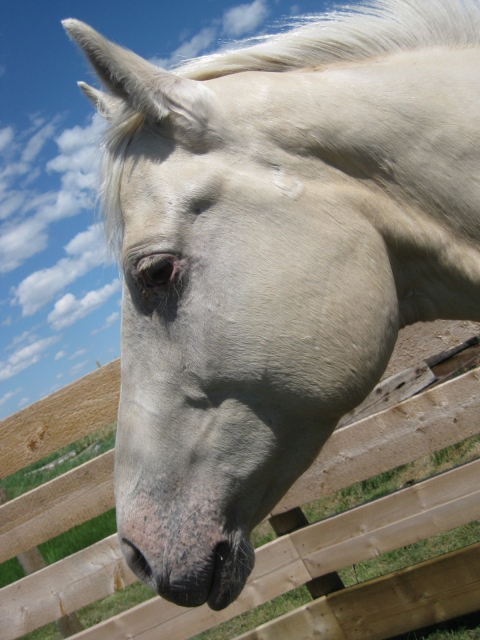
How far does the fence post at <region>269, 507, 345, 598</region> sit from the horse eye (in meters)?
2.03

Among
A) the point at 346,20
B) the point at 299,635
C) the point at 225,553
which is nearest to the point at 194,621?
the point at 299,635

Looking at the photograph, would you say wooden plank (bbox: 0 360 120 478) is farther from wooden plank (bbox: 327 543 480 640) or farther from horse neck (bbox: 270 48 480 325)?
horse neck (bbox: 270 48 480 325)

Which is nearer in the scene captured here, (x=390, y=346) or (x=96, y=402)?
(x=390, y=346)

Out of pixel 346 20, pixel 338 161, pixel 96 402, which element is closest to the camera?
pixel 338 161

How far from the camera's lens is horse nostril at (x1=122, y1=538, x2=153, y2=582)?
164 cm

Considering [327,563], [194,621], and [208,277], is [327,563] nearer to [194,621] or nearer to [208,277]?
[194,621]

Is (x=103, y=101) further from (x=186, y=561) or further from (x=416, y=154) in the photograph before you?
(x=186, y=561)

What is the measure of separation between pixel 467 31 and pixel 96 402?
2.55 metres

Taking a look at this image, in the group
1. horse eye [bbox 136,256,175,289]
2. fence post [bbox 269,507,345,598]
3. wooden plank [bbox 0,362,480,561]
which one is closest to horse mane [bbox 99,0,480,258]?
horse eye [bbox 136,256,175,289]

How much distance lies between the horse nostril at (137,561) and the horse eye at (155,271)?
754 millimetres

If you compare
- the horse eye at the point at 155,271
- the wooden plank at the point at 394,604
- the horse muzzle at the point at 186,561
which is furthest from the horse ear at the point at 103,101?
the wooden plank at the point at 394,604

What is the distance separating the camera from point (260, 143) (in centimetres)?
169

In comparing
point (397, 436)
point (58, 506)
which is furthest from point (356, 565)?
point (58, 506)

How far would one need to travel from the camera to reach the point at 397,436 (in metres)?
2.96
